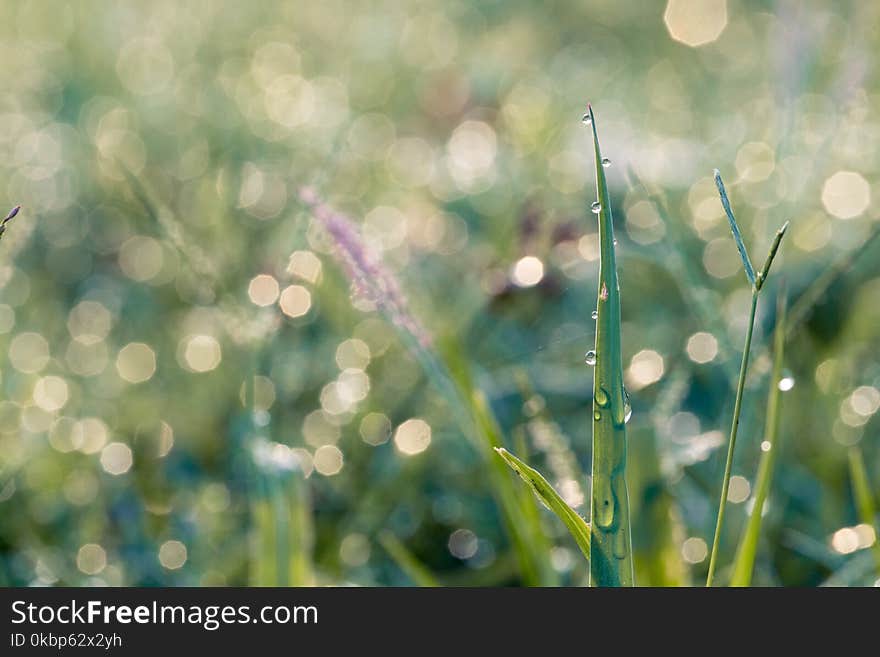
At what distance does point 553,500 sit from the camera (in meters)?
0.60

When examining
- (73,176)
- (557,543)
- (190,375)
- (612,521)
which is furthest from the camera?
(73,176)

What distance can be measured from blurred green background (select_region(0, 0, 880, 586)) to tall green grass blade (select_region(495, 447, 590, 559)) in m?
0.17

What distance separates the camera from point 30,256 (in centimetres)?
151

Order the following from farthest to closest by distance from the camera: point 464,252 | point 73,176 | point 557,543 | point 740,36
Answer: point 740,36 → point 73,176 → point 464,252 → point 557,543

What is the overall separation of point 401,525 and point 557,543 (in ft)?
0.56

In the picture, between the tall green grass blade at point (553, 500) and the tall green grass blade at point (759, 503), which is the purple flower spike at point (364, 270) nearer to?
the tall green grass blade at point (553, 500)

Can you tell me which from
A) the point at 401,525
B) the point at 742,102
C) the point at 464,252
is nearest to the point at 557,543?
the point at 401,525

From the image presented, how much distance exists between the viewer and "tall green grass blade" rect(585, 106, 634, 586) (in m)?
0.56

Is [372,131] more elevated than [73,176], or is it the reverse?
[372,131]

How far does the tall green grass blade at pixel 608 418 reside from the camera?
1.85 ft

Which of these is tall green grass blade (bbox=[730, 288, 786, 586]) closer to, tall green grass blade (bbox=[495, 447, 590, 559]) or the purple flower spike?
tall green grass blade (bbox=[495, 447, 590, 559])

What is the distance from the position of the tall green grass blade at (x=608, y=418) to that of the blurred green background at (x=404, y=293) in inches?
7.5
